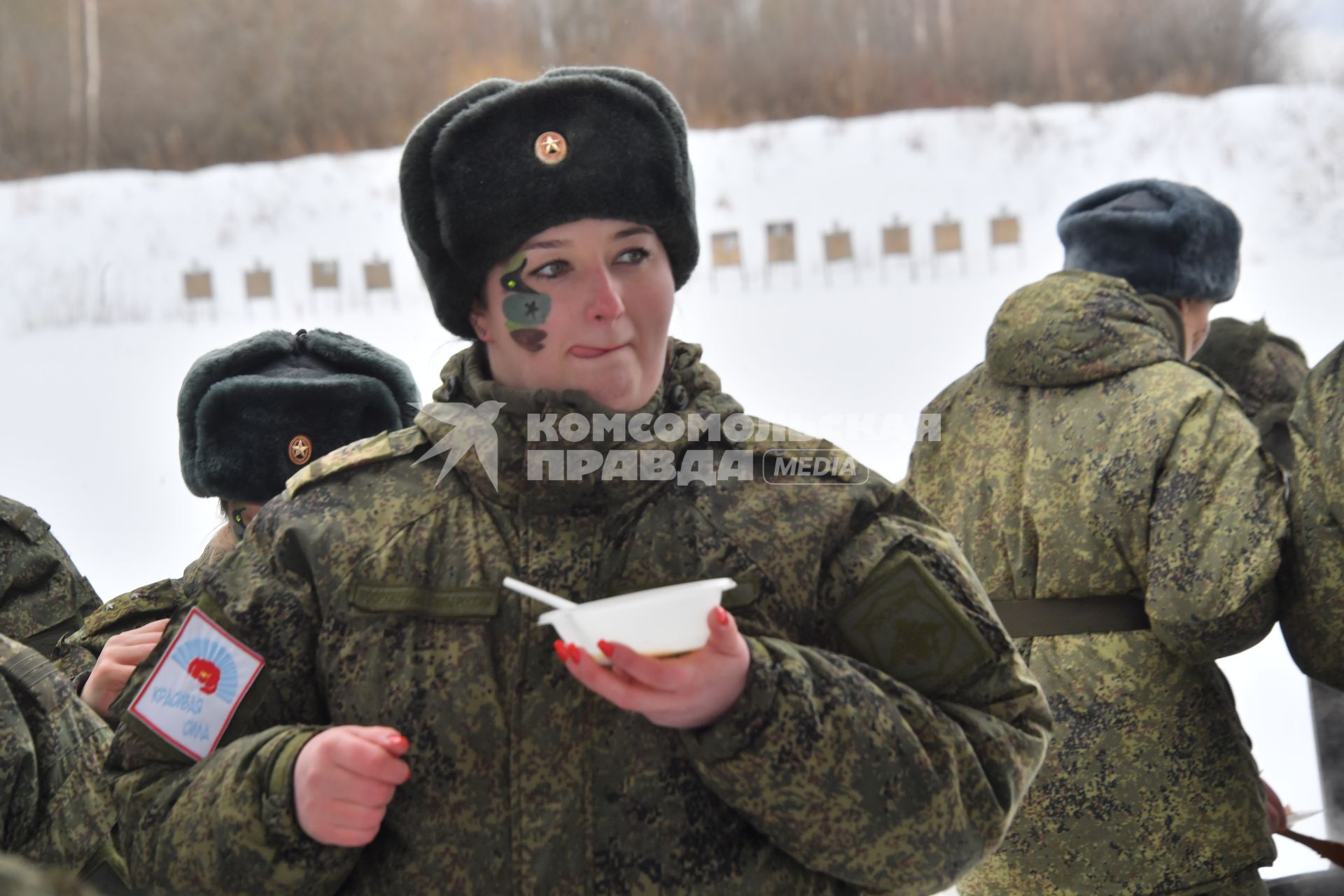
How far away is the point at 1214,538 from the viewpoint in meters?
2.10

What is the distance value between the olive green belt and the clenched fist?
1.46 meters

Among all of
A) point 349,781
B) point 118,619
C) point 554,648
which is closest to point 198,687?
point 349,781

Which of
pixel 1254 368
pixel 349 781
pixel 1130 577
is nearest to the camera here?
pixel 349 781

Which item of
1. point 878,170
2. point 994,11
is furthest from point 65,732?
point 994,11

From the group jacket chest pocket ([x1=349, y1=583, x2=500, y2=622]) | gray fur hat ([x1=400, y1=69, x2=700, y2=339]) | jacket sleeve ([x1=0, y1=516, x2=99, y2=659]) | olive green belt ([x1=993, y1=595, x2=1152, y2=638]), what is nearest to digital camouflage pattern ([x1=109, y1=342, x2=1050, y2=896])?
jacket chest pocket ([x1=349, y1=583, x2=500, y2=622])

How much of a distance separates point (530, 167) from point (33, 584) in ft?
6.14

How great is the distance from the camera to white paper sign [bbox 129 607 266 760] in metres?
1.16

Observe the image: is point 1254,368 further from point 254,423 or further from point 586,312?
point 586,312

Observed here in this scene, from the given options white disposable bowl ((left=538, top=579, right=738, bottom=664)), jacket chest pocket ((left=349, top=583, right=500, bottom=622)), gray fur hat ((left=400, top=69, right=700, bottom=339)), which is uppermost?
gray fur hat ((left=400, top=69, right=700, bottom=339))

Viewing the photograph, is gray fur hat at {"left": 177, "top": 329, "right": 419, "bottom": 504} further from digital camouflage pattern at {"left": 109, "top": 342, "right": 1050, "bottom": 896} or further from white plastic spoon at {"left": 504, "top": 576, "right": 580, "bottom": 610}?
white plastic spoon at {"left": 504, "top": 576, "right": 580, "bottom": 610}

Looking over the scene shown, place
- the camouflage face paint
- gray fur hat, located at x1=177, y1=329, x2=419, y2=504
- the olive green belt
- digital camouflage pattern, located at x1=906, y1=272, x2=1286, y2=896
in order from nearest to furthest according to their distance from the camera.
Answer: the camouflage face paint
gray fur hat, located at x1=177, y1=329, x2=419, y2=504
digital camouflage pattern, located at x1=906, y1=272, x2=1286, y2=896
the olive green belt

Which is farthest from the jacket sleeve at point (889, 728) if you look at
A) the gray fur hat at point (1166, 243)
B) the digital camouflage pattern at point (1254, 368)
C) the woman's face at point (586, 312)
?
the digital camouflage pattern at point (1254, 368)

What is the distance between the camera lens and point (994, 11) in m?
4.40

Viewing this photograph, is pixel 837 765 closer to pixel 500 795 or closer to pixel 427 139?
pixel 500 795
